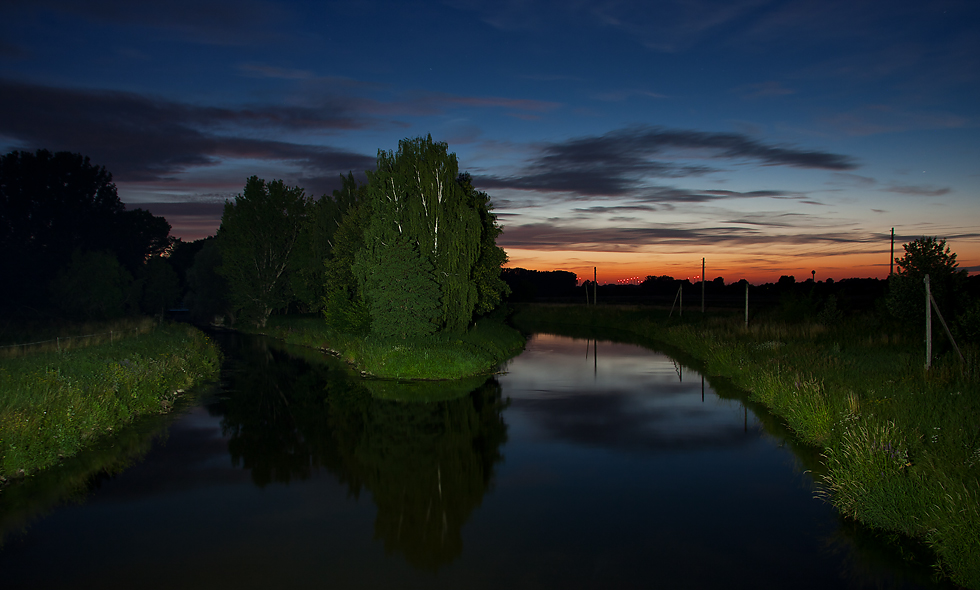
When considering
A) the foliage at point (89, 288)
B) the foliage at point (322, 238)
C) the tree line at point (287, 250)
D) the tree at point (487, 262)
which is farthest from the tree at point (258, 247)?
the tree at point (487, 262)

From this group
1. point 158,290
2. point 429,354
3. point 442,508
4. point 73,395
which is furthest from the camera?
point 158,290

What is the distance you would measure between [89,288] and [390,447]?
175 feet

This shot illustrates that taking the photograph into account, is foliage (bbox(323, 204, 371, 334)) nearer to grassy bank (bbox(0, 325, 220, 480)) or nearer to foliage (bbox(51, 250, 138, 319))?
grassy bank (bbox(0, 325, 220, 480))

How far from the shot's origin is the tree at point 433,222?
1112 inches

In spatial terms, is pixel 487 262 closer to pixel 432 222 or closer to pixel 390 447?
pixel 432 222

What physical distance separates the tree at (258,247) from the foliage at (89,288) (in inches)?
410

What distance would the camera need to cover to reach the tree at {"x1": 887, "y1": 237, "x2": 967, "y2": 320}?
61.2 feet

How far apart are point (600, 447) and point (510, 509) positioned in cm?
450

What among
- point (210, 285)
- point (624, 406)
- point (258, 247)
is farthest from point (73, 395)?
point (210, 285)

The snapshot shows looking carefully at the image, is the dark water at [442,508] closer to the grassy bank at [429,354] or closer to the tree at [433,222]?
the grassy bank at [429,354]

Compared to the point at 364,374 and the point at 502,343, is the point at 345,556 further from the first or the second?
the point at 502,343

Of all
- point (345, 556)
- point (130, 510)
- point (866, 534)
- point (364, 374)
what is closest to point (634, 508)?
point (866, 534)

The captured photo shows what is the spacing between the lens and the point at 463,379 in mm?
22891

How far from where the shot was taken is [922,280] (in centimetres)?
1850
